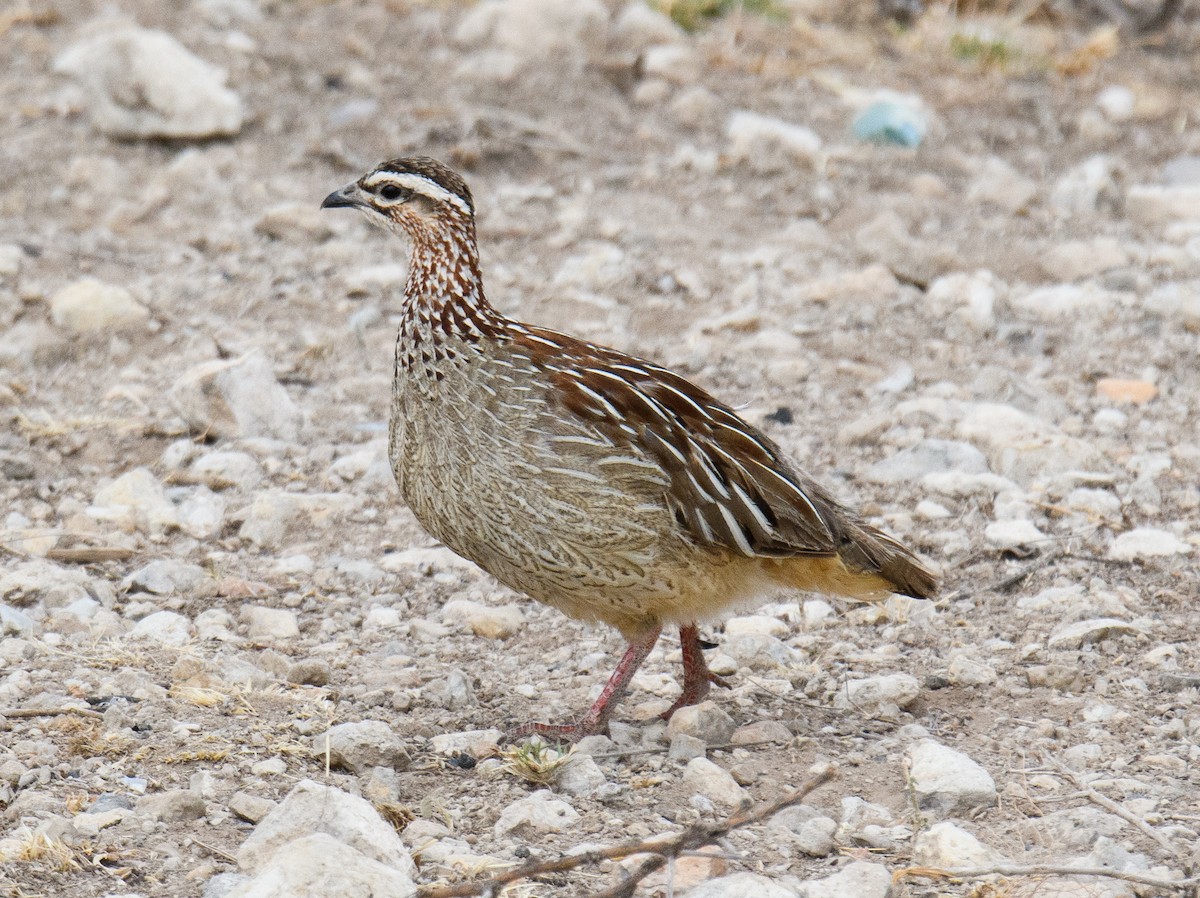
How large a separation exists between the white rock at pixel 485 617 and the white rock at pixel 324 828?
1.63 meters

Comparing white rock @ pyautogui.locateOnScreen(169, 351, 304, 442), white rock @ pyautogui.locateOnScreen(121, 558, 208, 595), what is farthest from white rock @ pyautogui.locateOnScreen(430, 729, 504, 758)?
white rock @ pyautogui.locateOnScreen(169, 351, 304, 442)

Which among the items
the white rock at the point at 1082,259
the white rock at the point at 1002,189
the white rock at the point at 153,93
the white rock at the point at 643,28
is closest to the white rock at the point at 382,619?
the white rock at the point at 1082,259

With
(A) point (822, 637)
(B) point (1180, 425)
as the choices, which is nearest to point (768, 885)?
(A) point (822, 637)

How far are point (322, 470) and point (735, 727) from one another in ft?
8.59

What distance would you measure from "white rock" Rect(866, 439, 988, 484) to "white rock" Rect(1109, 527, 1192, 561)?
790 mm

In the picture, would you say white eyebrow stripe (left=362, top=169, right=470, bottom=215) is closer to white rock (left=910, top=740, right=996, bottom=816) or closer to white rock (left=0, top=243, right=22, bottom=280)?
white rock (left=910, top=740, right=996, bottom=816)

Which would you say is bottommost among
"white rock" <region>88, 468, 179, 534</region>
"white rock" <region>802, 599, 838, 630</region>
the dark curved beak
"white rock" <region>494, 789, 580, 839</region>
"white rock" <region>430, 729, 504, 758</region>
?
"white rock" <region>88, 468, 179, 534</region>

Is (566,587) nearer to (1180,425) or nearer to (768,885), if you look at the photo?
(768,885)

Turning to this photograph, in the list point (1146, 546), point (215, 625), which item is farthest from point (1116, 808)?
point (215, 625)

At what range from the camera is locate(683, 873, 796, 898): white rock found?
410 cm

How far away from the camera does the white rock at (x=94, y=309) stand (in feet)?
27.2

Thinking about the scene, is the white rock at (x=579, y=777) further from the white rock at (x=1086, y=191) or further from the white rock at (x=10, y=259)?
the white rock at (x=1086, y=191)

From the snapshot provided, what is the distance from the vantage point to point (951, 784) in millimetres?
4781

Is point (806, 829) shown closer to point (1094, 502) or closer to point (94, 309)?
point (1094, 502)
